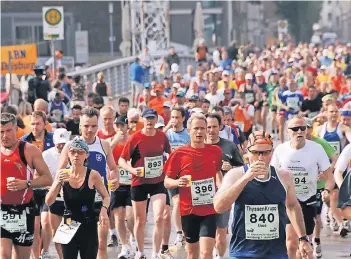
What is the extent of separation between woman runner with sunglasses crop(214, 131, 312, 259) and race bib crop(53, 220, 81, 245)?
6.46 feet

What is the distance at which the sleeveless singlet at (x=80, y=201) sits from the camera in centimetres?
1053

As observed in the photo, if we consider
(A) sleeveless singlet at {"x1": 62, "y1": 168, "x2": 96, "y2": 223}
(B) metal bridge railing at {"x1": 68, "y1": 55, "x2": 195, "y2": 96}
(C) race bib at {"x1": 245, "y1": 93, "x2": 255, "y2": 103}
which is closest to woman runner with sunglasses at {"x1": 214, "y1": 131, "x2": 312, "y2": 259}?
(A) sleeveless singlet at {"x1": 62, "y1": 168, "x2": 96, "y2": 223}

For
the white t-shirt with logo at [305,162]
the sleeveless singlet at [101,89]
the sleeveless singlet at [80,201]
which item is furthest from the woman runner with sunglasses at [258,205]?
the sleeveless singlet at [101,89]

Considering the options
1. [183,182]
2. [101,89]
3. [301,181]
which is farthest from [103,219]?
[101,89]

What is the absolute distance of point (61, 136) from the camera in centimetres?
1286

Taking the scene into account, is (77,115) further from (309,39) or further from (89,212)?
(309,39)

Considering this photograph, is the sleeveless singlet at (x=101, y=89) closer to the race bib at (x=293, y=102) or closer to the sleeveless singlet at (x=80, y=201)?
the race bib at (x=293, y=102)

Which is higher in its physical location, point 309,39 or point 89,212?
point 89,212

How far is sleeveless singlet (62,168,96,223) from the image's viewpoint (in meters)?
10.5

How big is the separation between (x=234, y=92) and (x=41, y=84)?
5.05 metres

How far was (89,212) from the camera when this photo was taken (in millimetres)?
10625

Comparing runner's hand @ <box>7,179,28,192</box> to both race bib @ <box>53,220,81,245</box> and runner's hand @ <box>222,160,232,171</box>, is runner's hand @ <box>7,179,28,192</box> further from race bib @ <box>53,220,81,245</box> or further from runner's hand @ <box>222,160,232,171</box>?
runner's hand @ <box>222,160,232,171</box>

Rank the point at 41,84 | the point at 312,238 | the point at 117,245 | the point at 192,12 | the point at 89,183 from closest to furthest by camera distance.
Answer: the point at 89,183 < the point at 312,238 < the point at 117,245 < the point at 41,84 < the point at 192,12

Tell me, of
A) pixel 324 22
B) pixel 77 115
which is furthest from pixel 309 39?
pixel 77 115
